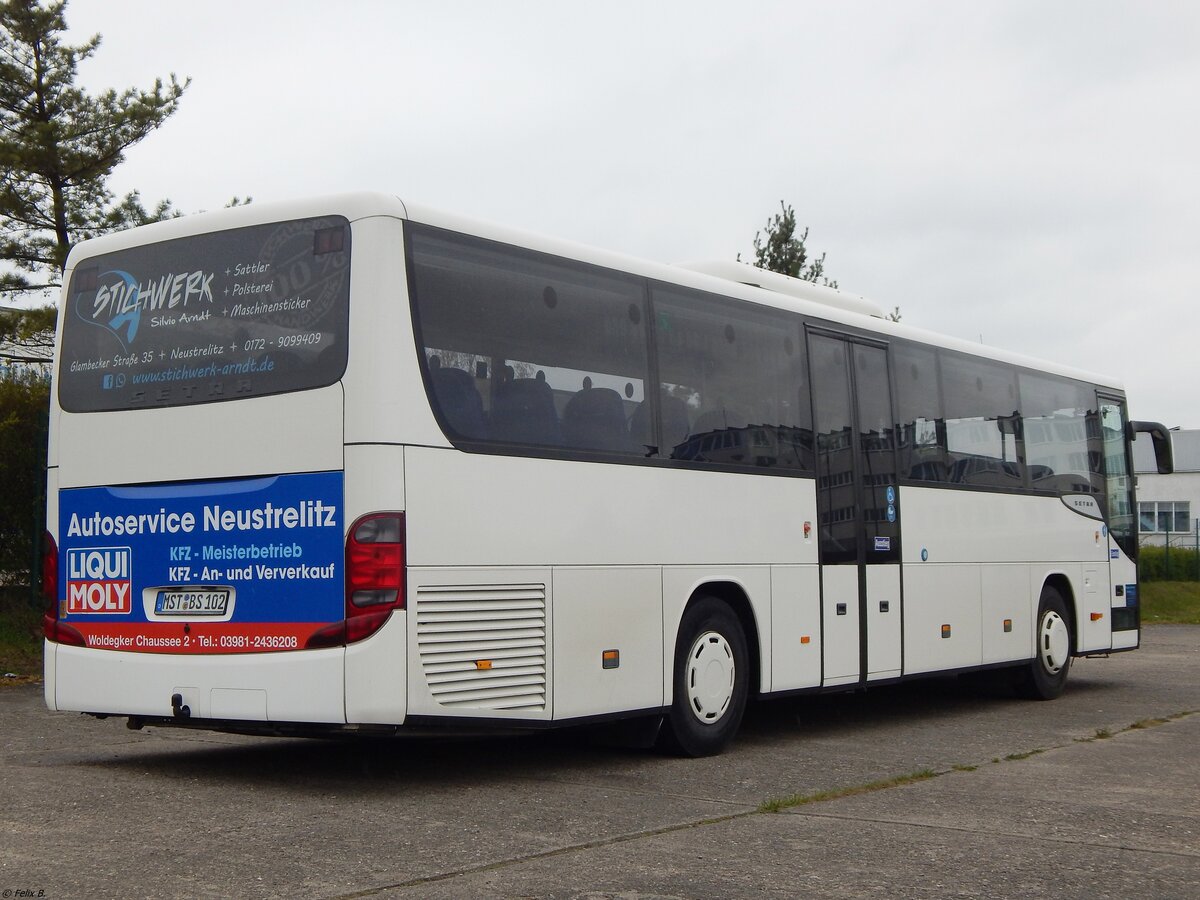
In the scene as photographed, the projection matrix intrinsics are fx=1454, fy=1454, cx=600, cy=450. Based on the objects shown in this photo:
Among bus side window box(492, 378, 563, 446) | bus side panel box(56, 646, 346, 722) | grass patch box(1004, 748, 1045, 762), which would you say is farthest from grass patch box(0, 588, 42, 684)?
grass patch box(1004, 748, 1045, 762)

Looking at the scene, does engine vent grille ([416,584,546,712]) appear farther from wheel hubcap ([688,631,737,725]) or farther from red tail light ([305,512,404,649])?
wheel hubcap ([688,631,737,725])

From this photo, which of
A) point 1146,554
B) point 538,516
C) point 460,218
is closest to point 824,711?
point 538,516

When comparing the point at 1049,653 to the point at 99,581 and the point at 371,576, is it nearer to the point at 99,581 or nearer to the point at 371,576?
the point at 371,576

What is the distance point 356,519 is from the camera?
298 inches

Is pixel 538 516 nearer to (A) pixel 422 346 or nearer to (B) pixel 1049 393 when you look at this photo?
(A) pixel 422 346

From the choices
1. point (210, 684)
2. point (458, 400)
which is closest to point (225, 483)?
point (210, 684)

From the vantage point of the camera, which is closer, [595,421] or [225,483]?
[225,483]

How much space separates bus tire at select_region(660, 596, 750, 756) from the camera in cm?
961

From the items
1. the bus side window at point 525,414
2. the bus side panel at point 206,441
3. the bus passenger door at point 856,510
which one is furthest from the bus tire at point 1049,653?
the bus side panel at point 206,441

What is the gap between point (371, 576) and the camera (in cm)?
755

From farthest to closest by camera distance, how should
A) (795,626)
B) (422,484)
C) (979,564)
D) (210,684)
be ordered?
(979,564)
(795,626)
(210,684)
(422,484)

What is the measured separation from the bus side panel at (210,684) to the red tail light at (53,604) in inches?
3.1

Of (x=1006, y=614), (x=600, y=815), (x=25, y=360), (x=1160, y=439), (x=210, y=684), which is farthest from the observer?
(x=25, y=360)

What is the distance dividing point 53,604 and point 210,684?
154 cm
